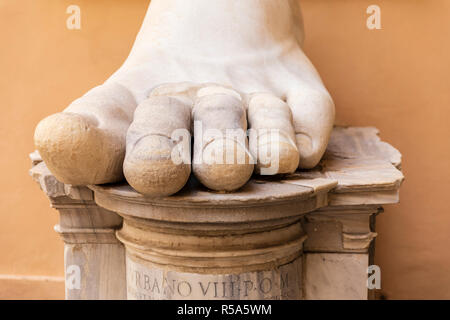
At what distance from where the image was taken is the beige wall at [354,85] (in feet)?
8.12

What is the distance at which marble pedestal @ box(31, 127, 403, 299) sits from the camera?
4.66 feet

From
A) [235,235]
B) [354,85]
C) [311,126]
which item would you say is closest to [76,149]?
[235,235]

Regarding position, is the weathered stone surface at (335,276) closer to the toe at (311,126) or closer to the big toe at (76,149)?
the toe at (311,126)

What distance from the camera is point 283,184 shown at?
57.5 inches

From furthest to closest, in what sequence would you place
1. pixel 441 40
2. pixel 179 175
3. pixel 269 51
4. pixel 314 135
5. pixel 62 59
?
1. pixel 62 59
2. pixel 441 40
3. pixel 269 51
4. pixel 314 135
5. pixel 179 175

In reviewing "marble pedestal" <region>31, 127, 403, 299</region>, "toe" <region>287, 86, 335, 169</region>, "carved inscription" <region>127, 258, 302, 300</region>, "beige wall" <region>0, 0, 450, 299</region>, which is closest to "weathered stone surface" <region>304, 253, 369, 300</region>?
"marble pedestal" <region>31, 127, 403, 299</region>

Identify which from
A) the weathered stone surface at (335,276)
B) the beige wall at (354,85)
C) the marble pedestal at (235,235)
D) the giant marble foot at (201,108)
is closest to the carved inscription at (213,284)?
the marble pedestal at (235,235)

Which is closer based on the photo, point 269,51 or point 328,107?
point 328,107

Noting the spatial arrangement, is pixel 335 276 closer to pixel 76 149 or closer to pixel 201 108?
pixel 201 108

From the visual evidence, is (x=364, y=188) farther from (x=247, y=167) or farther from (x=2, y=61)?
(x=2, y=61)

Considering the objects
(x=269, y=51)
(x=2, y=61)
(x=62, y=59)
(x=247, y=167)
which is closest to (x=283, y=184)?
(x=247, y=167)

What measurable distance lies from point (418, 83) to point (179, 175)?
156 cm

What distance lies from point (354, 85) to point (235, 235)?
1.27 m

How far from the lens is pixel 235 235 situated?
59.9 inches
